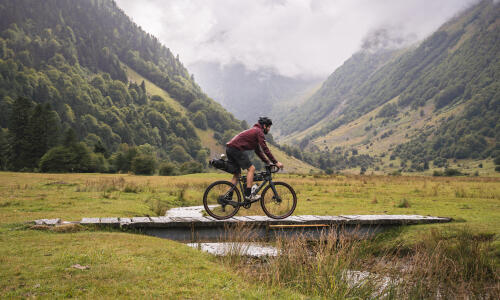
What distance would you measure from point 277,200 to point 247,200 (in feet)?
3.86

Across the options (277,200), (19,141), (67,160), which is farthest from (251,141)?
(19,141)

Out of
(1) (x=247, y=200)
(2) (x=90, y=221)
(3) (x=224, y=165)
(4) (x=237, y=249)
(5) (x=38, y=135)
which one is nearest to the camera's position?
(4) (x=237, y=249)

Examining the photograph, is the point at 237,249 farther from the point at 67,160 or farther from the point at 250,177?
the point at 67,160

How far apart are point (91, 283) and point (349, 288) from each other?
15.7ft

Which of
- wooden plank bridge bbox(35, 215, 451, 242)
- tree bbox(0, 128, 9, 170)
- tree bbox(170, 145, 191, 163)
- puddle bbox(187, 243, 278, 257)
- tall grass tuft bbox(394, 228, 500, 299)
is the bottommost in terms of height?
tall grass tuft bbox(394, 228, 500, 299)

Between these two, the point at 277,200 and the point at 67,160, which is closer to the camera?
the point at 277,200

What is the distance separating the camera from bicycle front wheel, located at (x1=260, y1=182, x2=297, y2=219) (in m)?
12.2

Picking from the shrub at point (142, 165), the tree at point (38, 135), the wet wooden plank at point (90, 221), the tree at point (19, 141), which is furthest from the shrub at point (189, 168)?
the wet wooden plank at point (90, 221)

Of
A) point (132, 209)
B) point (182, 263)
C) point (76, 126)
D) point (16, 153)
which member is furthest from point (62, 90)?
point (182, 263)

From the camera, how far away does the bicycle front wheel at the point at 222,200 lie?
12.0 m

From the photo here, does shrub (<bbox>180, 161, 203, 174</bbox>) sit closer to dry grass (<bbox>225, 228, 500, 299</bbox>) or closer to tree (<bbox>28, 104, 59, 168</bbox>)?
tree (<bbox>28, 104, 59, 168</bbox>)

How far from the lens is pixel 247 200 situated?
11859mm

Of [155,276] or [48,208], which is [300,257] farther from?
[48,208]

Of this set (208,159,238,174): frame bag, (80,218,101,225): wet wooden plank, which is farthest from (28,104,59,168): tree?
(208,159,238,174): frame bag
